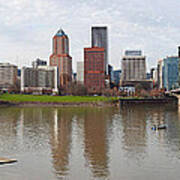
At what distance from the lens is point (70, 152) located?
114 ft

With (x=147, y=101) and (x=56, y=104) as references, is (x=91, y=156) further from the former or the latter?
(x=147, y=101)

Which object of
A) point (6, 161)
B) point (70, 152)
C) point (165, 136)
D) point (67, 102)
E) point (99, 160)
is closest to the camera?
point (6, 161)

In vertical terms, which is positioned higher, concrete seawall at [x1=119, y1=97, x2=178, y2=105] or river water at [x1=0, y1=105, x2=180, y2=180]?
concrete seawall at [x1=119, y1=97, x2=178, y2=105]

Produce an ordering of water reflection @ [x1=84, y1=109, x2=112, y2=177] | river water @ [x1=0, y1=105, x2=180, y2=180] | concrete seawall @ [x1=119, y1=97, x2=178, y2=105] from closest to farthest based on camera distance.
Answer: river water @ [x1=0, y1=105, x2=180, y2=180] → water reflection @ [x1=84, y1=109, x2=112, y2=177] → concrete seawall @ [x1=119, y1=97, x2=178, y2=105]

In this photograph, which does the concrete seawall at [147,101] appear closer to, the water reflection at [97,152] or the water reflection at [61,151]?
the water reflection at [97,152]

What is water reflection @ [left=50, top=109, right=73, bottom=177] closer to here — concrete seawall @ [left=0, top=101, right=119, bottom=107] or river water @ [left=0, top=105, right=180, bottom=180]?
river water @ [left=0, top=105, right=180, bottom=180]

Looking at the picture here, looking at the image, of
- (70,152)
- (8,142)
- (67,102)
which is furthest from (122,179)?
(67,102)

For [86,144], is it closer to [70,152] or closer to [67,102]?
[70,152]

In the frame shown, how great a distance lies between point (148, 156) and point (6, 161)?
47.3ft

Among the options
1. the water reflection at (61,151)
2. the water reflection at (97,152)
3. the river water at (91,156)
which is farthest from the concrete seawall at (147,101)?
the water reflection at (61,151)

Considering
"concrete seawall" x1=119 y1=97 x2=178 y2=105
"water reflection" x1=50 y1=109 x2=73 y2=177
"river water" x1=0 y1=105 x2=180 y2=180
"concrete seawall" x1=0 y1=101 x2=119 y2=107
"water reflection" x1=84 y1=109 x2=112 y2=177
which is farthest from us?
"concrete seawall" x1=119 y1=97 x2=178 y2=105

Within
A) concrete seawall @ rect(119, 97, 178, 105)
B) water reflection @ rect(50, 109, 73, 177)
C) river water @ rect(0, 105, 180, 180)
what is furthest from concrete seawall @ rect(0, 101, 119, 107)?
river water @ rect(0, 105, 180, 180)

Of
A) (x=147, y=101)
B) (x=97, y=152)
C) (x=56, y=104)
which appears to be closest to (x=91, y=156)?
(x=97, y=152)

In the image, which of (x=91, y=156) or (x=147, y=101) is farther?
(x=147, y=101)
